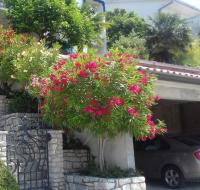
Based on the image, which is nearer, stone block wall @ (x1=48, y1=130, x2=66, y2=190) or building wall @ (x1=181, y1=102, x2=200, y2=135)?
stone block wall @ (x1=48, y1=130, x2=66, y2=190)

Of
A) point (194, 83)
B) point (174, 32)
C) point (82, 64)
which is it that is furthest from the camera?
point (174, 32)

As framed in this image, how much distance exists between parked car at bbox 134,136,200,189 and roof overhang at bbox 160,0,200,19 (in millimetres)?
26860

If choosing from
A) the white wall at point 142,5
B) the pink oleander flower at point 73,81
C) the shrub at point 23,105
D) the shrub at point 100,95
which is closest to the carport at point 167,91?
the shrub at point 100,95

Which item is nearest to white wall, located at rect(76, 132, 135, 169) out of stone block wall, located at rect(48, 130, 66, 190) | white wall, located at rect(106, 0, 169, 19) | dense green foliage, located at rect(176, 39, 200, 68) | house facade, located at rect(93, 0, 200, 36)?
stone block wall, located at rect(48, 130, 66, 190)

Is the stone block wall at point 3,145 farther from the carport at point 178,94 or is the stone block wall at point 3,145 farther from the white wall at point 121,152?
the carport at point 178,94

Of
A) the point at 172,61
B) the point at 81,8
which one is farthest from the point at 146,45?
the point at 81,8

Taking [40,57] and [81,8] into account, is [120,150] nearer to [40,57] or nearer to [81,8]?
[40,57]

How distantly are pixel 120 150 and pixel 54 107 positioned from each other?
6.25 ft

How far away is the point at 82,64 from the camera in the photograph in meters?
7.85

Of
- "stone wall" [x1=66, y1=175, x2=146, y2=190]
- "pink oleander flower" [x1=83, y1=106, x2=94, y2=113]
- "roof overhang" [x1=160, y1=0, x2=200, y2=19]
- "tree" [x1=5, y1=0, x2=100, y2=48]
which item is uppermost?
"roof overhang" [x1=160, y1=0, x2=200, y2=19]

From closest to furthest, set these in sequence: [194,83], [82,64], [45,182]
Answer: [82,64], [45,182], [194,83]

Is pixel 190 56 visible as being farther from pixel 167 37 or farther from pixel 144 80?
pixel 144 80

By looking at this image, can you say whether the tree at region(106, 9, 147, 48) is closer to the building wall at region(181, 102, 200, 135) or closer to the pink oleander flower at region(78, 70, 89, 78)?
the building wall at region(181, 102, 200, 135)

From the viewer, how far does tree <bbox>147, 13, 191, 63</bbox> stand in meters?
28.0
